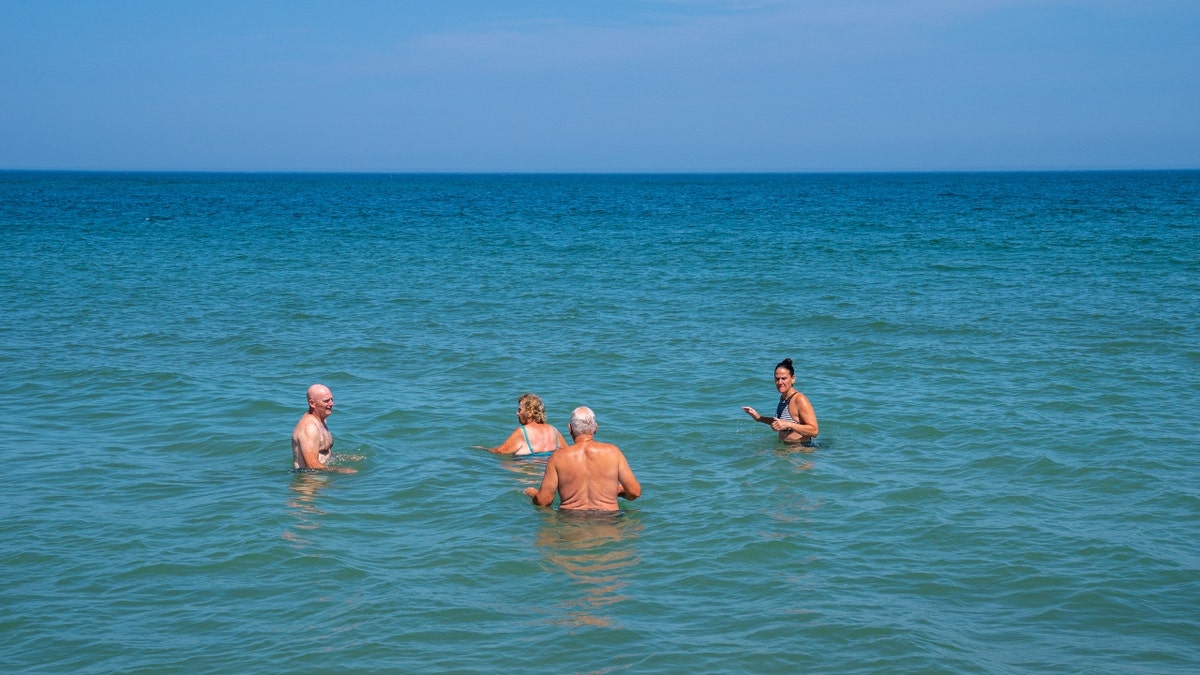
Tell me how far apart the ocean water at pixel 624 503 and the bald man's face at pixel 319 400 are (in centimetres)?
63

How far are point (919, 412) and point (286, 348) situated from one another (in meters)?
10.1

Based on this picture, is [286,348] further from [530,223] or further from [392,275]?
[530,223]

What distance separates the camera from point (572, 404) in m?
13.6

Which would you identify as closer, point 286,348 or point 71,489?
point 71,489

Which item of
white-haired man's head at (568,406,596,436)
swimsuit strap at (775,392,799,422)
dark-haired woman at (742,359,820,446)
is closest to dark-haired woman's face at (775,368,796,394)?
dark-haired woman at (742,359,820,446)

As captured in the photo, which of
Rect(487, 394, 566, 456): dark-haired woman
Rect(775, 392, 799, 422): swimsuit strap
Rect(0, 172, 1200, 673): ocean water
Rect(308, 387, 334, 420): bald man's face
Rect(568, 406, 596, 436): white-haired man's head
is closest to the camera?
Rect(0, 172, 1200, 673): ocean water

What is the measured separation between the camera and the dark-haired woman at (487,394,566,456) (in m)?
11.0

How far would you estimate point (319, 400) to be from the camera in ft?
33.1


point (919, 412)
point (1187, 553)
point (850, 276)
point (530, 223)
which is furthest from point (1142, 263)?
point (530, 223)

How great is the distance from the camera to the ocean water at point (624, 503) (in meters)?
6.75

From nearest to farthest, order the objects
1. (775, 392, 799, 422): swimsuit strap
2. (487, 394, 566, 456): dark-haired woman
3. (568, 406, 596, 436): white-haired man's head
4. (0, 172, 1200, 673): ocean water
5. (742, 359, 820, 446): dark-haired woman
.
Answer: (0, 172, 1200, 673): ocean water < (568, 406, 596, 436): white-haired man's head < (487, 394, 566, 456): dark-haired woman < (742, 359, 820, 446): dark-haired woman < (775, 392, 799, 422): swimsuit strap

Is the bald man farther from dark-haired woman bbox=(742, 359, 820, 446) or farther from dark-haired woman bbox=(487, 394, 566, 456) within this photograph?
dark-haired woman bbox=(742, 359, 820, 446)

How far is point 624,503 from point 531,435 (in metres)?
1.93

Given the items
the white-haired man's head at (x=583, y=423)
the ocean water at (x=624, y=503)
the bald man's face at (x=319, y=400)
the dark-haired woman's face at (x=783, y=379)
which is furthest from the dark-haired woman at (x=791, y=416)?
the bald man's face at (x=319, y=400)
